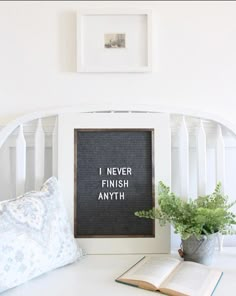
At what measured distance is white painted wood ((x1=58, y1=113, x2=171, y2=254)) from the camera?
3.87 ft

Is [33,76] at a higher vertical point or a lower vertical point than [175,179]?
higher

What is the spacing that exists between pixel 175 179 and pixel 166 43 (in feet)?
1.74

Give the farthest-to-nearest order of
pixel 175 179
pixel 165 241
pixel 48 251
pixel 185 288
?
1. pixel 175 179
2. pixel 165 241
3. pixel 48 251
4. pixel 185 288

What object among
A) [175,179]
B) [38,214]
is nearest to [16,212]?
[38,214]

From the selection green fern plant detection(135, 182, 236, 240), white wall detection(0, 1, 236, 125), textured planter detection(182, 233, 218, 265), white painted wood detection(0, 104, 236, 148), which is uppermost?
white wall detection(0, 1, 236, 125)

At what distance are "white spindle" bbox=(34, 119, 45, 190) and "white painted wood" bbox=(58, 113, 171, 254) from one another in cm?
8

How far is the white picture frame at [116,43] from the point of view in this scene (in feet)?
4.12

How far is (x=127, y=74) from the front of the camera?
1280 millimetres

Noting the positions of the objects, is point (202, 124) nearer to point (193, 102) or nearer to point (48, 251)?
point (193, 102)

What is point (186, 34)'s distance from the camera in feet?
4.19

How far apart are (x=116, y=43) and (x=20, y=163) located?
58 cm

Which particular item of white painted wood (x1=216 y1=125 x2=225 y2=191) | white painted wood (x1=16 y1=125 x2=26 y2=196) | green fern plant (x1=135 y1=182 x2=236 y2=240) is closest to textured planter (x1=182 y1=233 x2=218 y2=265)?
green fern plant (x1=135 y1=182 x2=236 y2=240)

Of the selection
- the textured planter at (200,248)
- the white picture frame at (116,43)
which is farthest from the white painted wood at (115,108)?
the textured planter at (200,248)

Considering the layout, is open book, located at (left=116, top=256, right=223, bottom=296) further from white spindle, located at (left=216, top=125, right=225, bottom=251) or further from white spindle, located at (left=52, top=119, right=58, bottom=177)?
white spindle, located at (left=52, top=119, right=58, bottom=177)
